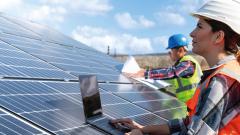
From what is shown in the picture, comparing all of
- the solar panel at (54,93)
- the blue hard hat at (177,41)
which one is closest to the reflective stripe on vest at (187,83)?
the solar panel at (54,93)

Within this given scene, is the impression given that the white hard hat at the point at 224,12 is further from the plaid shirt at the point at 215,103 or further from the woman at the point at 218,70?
the plaid shirt at the point at 215,103

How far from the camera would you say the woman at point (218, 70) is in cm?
352

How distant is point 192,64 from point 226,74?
5.19 m

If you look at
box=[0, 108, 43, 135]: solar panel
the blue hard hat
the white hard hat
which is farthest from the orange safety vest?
the blue hard hat

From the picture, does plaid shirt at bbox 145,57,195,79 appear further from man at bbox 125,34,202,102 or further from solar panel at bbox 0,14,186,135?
solar panel at bbox 0,14,186,135

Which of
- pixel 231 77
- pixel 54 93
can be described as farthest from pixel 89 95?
pixel 231 77

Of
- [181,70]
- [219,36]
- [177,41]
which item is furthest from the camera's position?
[177,41]

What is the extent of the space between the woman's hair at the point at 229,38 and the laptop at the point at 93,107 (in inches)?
58.3

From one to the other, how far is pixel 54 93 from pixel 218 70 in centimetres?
226

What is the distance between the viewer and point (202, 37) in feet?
12.8

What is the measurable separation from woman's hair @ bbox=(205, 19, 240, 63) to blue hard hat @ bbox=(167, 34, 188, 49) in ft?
17.5

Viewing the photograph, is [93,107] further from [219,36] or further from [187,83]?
[187,83]

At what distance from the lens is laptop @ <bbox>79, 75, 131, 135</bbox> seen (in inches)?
181

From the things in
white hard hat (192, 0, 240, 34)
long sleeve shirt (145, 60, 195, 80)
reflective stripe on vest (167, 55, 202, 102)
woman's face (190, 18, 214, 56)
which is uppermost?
white hard hat (192, 0, 240, 34)
